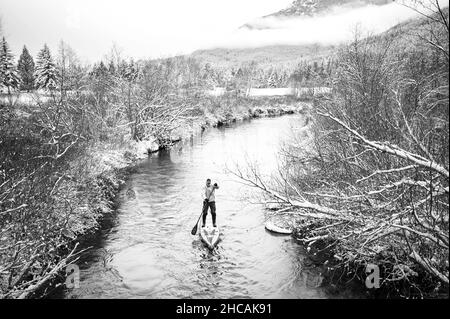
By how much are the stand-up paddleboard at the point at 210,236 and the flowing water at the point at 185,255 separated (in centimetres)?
25

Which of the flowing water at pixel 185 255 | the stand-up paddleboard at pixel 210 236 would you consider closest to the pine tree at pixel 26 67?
the flowing water at pixel 185 255

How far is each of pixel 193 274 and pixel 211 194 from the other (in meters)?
3.89

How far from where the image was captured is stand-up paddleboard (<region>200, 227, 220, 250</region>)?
1386 centimetres

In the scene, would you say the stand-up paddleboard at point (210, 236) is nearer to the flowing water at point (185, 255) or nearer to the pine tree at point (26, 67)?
the flowing water at point (185, 255)

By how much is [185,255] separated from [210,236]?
1.24 meters

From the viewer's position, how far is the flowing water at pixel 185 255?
11070 mm

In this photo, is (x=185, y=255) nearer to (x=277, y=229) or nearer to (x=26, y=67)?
(x=277, y=229)

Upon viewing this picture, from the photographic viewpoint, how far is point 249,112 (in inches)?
2638

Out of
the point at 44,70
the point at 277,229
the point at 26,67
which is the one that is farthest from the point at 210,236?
the point at 26,67

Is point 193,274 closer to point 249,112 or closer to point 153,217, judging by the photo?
point 153,217

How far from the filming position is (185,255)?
13359mm

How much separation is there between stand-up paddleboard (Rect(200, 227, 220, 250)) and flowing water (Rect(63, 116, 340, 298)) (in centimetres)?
25
